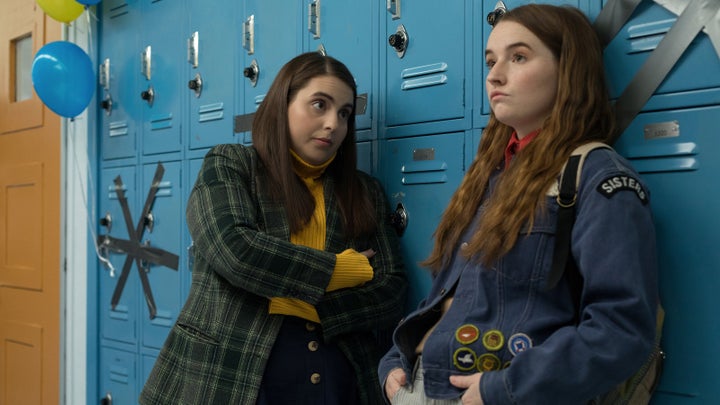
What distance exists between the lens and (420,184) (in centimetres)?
257

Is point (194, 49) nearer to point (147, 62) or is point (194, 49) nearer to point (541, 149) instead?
point (147, 62)

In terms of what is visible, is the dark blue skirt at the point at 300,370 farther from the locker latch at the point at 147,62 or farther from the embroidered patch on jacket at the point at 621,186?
the locker latch at the point at 147,62

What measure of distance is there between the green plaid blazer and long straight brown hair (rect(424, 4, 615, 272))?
0.48 metres

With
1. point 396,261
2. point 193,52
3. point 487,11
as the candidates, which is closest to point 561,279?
point 396,261

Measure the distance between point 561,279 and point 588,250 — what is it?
137 millimetres

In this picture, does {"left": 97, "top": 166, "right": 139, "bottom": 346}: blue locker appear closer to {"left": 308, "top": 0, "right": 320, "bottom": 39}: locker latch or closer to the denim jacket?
{"left": 308, "top": 0, "right": 320, "bottom": 39}: locker latch

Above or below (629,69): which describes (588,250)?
below

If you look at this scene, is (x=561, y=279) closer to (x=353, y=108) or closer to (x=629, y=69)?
(x=629, y=69)

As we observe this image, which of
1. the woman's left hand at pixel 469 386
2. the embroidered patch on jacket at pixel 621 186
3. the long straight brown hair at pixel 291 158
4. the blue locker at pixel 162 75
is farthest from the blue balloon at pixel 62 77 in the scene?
the embroidered patch on jacket at pixel 621 186

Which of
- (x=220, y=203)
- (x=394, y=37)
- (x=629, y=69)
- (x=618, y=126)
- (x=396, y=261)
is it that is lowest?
(x=396, y=261)

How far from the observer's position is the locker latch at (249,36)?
326 cm

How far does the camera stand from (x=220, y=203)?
7.39 ft

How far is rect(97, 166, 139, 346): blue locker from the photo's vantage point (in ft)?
13.0

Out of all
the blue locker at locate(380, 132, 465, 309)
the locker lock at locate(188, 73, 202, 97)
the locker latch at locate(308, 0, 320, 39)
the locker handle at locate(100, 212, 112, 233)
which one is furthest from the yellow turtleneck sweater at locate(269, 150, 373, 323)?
the locker handle at locate(100, 212, 112, 233)
